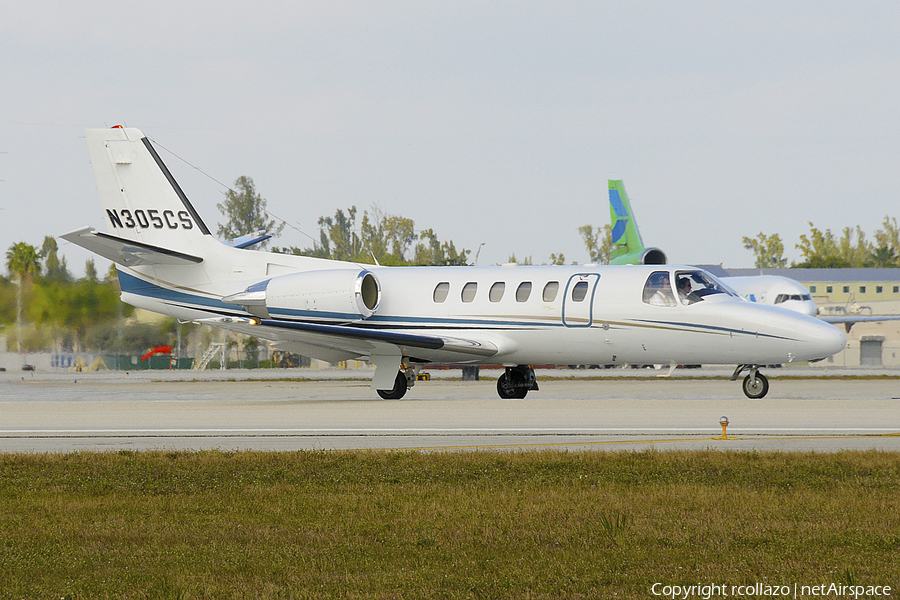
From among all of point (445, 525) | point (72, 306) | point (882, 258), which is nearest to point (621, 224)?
point (72, 306)

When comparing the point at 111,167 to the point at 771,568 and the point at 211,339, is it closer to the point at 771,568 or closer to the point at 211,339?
the point at 211,339

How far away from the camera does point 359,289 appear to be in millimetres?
26047

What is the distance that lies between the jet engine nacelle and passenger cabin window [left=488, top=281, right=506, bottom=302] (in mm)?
2958

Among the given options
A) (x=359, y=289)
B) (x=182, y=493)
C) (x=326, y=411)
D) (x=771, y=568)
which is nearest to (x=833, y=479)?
(x=771, y=568)

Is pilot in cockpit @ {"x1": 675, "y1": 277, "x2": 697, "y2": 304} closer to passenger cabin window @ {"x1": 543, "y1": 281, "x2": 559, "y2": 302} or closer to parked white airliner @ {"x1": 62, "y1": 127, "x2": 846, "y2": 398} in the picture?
parked white airliner @ {"x1": 62, "y1": 127, "x2": 846, "y2": 398}

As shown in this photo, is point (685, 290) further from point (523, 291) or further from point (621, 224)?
point (621, 224)

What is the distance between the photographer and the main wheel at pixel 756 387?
2470cm

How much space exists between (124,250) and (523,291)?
1041 centimetres

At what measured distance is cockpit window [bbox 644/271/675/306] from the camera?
24.2 m

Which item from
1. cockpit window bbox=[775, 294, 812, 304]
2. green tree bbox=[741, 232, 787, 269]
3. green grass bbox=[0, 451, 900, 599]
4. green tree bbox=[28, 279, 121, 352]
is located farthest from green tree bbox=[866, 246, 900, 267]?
green grass bbox=[0, 451, 900, 599]

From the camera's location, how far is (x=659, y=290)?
24359 millimetres

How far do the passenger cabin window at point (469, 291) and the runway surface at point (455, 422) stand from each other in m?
2.57

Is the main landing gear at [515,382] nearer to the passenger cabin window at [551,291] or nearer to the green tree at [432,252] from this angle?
the passenger cabin window at [551,291]

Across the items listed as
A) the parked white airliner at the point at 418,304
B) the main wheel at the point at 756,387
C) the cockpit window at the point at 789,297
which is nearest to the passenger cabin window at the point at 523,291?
the parked white airliner at the point at 418,304
